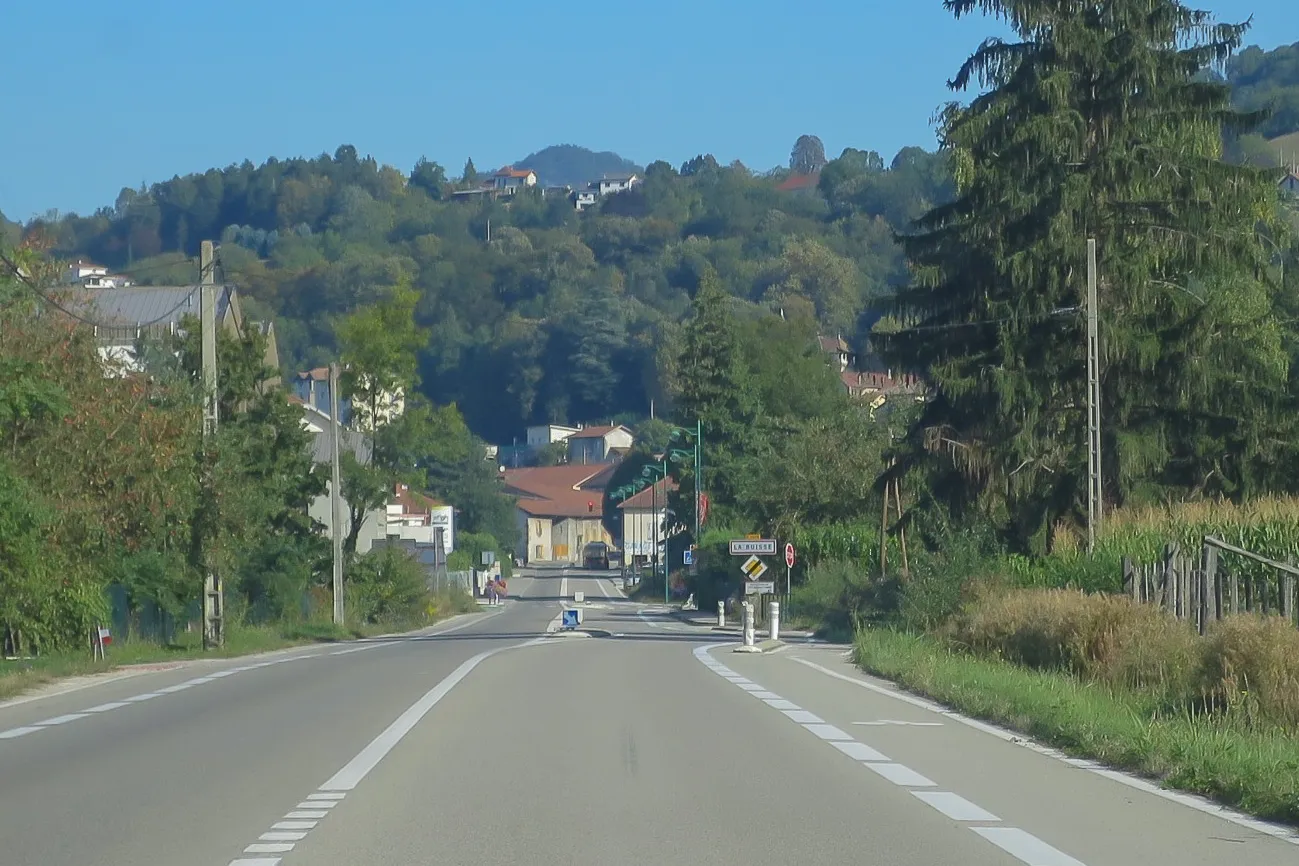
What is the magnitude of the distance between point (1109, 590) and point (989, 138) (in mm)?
13942

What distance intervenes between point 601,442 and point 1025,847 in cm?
18599

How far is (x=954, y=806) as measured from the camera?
34.5ft

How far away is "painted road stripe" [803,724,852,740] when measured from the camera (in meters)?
14.6

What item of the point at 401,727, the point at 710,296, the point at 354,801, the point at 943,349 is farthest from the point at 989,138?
the point at 710,296

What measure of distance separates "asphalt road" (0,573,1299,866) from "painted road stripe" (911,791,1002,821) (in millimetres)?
27

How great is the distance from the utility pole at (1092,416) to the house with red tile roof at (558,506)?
144 metres

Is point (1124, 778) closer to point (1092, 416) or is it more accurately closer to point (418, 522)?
point (1092, 416)

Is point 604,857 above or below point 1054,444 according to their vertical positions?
below

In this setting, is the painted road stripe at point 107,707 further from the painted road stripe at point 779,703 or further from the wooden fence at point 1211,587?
the wooden fence at point 1211,587

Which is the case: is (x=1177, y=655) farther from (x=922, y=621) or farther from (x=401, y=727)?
(x=922, y=621)

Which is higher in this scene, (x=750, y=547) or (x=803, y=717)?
(x=750, y=547)

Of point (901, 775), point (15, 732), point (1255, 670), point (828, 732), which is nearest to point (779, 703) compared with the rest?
point (828, 732)

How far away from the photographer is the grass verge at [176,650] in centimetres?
2339

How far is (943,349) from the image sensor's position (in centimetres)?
3888
